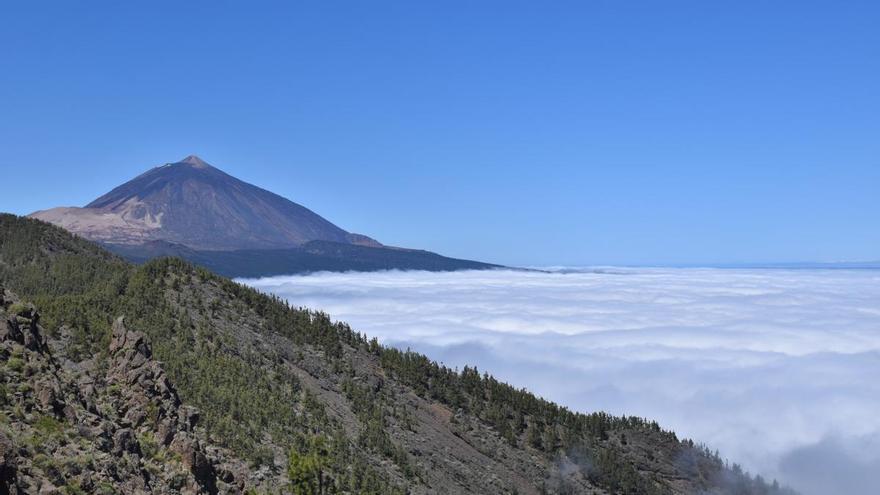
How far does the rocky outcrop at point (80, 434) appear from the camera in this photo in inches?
669

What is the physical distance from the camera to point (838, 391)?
197m

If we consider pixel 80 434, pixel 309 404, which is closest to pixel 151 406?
pixel 80 434

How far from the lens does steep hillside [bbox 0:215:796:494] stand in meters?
41.9

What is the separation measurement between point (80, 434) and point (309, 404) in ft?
128

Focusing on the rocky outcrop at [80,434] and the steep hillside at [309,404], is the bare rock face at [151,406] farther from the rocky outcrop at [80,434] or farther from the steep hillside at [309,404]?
the steep hillside at [309,404]

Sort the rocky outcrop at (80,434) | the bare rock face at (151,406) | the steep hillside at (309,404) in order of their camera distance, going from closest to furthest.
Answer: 1. the rocky outcrop at (80,434)
2. the bare rock face at (151,406)
3. the steep hillside at (309,404)

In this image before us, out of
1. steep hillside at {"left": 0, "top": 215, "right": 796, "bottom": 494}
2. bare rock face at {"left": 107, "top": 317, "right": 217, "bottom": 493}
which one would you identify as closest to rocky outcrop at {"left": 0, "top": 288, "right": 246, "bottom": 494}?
bare rock face at {"left": 107, "top": 317, "right": 217, "bottom": 493}

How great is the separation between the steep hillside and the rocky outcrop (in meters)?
0.23

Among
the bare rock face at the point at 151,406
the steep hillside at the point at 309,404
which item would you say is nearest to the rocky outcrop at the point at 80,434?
the bare rock face at the point at 151,406

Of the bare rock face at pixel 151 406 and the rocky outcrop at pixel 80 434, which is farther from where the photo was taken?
the bare rock face at pixel 151 406

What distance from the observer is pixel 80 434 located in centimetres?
1948

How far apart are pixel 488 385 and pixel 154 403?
64.0 meters

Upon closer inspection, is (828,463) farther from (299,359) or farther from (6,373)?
(6,373)

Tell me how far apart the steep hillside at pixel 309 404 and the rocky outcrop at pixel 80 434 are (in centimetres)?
23
